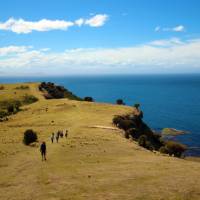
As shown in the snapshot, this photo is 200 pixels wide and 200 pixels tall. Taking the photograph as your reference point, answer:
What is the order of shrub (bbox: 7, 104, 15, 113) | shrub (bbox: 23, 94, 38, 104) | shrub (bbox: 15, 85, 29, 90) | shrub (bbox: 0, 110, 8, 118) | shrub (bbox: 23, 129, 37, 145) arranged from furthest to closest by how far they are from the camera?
shrub (bbox: 15, 85, 29, 90)
shrub (bbox: 23, 94, 38, 104)
shrub (bbox: 7, 104, 15, 113)
shrub (bbox: 0, 110, 8, 118)
shrub (bbox: 23, 129, 37, 145)

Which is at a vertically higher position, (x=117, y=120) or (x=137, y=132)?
(x=117, y=120)

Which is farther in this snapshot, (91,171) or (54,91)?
(54,91)

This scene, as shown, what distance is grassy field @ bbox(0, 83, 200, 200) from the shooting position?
2412cm

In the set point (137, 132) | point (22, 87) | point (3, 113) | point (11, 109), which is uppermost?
point (22, 87)

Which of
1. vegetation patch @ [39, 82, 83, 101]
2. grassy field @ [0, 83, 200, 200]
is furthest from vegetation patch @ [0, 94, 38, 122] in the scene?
grassy field @ [0, 83, 200, 200]

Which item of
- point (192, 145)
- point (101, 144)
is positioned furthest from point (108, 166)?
point (192, 145)

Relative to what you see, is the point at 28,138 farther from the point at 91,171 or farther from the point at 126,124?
the point at 126,124

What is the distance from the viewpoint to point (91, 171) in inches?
1176

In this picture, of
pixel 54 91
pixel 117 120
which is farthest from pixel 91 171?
pixel 54 91

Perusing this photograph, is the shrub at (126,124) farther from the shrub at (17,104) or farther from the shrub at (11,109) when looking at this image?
the shrub at (17,104)

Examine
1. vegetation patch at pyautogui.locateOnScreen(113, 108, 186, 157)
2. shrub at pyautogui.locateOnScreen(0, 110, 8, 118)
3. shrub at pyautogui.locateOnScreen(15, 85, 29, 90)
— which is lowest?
vegetation patch at pyautogui.locateOnScreen(113, 108, 186, 157)

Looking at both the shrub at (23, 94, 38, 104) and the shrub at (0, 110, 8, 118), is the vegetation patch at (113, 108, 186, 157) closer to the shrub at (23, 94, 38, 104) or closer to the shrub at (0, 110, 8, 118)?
the shrub at (0, 110, 8, 118)

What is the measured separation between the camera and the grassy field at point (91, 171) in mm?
24125

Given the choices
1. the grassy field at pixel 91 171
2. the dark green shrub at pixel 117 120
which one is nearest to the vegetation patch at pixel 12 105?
the dark green shrub at pixel 117 120
